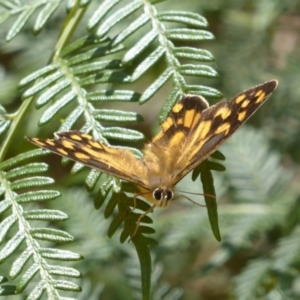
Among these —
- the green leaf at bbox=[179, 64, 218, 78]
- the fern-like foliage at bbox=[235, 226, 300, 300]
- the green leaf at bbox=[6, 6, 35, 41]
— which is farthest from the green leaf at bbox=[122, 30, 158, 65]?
the fern-like foliage at bbox=[235, 226, 300, 300]

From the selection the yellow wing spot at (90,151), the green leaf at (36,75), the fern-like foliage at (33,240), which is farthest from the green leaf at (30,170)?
the green leaf at (36,75)

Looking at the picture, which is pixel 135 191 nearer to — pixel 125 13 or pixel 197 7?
pixel 125 13

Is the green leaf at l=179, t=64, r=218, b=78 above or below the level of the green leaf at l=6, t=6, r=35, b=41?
below

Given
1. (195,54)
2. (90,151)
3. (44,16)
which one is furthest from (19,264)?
(44,16)

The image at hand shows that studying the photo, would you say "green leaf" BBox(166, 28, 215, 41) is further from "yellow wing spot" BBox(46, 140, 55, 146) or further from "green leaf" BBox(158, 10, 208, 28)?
"yellow wing spot" BBox(46, 140, 55, 146)

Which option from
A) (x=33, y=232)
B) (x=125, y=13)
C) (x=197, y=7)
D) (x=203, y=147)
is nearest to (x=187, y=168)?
(x=203, y=147)

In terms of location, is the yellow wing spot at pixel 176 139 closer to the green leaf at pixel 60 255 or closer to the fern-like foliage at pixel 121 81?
the fern-like foliage at pixel 121 81
